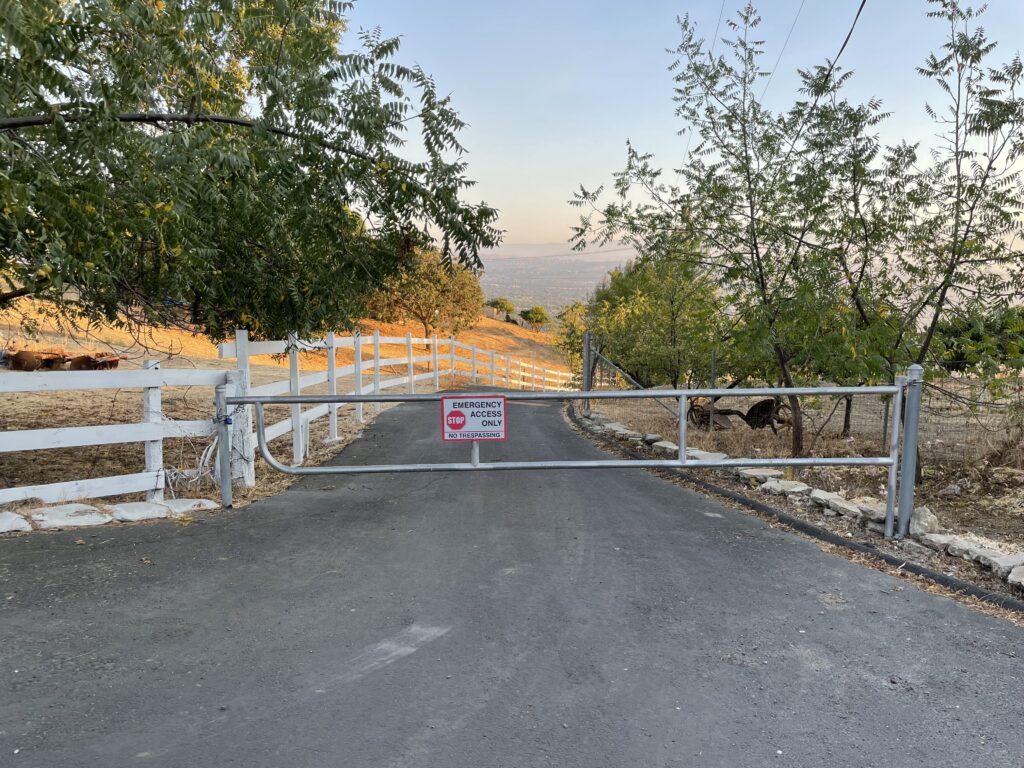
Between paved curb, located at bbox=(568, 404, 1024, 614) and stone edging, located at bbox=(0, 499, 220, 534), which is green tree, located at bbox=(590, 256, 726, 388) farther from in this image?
stone edging, located at bbox=(0, 499, 220, 534)

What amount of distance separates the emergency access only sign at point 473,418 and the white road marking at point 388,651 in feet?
6.47

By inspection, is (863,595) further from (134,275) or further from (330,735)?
(134,275)

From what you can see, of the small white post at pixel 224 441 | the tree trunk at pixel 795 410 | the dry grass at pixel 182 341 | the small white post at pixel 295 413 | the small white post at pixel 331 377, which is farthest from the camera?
the dry grass at pixel 182 341

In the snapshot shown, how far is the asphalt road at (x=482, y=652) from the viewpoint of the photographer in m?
2.75

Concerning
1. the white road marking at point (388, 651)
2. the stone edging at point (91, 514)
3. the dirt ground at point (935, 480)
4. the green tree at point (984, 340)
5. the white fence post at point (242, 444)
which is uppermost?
the green tree at point (984, 340)

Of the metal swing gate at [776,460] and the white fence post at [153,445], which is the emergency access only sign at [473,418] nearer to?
the metal swing gate at [776,460]

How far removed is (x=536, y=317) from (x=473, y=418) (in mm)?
75132

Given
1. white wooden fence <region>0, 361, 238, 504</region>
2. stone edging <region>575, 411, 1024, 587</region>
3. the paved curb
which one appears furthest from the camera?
white wooden fence <region>0, 361, 238, 504</region>

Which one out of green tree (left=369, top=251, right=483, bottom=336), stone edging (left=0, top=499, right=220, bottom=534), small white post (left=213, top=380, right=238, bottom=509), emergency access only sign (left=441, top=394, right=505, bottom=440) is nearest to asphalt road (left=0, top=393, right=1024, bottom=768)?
stone edging (left=0, top=499, right=220, bottom=534)

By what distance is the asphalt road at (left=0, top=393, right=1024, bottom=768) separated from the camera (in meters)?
2.75

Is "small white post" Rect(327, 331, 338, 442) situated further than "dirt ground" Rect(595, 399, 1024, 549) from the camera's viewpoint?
Yes

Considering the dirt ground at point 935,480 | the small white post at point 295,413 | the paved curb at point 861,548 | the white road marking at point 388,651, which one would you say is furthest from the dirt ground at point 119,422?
the dirt ground at point 935,480

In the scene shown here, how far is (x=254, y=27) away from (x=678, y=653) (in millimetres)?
5273

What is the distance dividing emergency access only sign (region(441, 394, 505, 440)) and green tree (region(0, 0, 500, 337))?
1209mm
